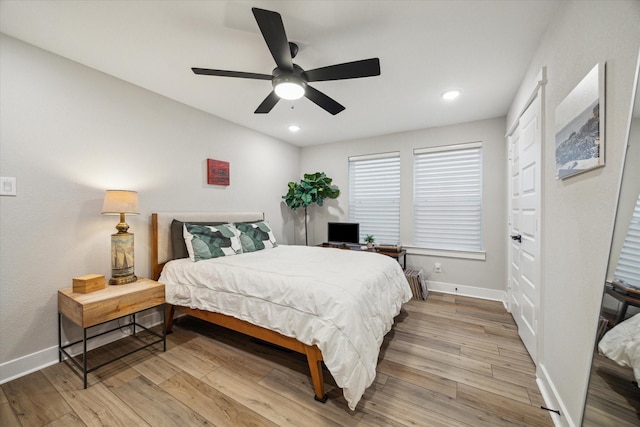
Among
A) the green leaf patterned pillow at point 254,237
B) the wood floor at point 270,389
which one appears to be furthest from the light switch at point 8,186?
the green leaf patterned pillow at point 254,237

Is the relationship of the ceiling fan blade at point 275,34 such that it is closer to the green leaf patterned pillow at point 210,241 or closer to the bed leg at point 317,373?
the green leaf patterned pillow at point 210,241

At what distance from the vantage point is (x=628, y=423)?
2.65 feet

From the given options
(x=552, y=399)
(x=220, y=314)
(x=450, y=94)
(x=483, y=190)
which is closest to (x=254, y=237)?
(x=220, y=314)

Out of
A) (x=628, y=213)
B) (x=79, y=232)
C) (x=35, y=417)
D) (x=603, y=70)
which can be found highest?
(x=603, y=70)

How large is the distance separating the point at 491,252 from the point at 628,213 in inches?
117

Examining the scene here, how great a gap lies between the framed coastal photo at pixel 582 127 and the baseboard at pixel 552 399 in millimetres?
1242

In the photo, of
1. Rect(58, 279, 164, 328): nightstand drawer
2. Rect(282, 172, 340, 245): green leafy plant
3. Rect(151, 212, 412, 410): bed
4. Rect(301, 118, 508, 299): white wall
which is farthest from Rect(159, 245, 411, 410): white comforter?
Rect(282, 172, 340, 245): green leafy plant

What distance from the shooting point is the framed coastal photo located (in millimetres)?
1077

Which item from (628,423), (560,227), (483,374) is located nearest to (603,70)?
(560,227)

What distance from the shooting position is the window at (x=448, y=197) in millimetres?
3637

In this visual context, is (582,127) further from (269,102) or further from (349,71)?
(269,102)

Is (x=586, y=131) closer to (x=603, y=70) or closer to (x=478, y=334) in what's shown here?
(x=603, y=70)

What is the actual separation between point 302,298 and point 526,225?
7.02 feet

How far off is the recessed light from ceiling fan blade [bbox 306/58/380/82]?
4.78ft
